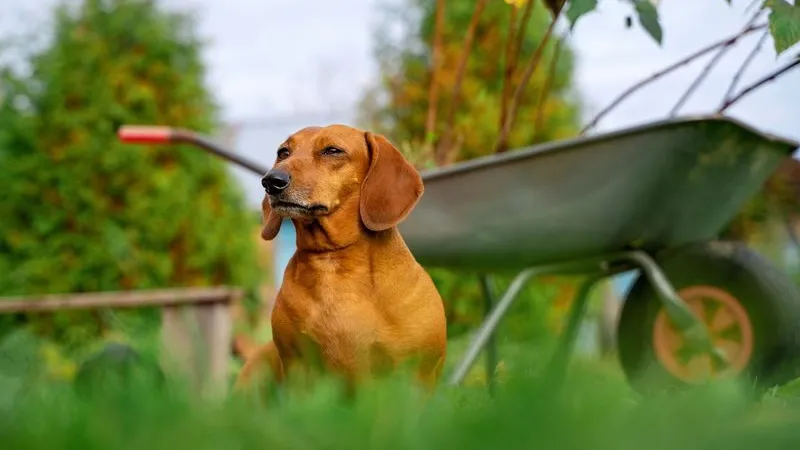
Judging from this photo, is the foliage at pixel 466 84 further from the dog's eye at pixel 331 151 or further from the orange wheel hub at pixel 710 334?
the dog's eye at pixel 331 151

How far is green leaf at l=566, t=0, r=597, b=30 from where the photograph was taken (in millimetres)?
1414

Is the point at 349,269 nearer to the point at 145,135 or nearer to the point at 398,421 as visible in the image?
the point at 398,421

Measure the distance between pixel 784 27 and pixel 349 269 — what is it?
30.0 inches

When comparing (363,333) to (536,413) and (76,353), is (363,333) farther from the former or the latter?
(76,353)

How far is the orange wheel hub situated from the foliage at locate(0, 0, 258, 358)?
339cm

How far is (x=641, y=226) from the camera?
6.75 feet

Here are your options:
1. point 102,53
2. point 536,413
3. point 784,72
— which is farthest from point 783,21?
point 102,53

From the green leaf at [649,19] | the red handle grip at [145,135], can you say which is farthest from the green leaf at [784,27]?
the red handle grip at [145,135]

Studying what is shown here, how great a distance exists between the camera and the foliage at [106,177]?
4762mm


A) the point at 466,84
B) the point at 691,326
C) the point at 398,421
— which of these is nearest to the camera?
the point at 398,421

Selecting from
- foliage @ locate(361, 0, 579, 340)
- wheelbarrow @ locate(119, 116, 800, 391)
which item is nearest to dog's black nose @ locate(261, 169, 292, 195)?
wheelbarrow @ locate(119, 116, 800, 391)

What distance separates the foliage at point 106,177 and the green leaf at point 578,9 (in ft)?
12.3

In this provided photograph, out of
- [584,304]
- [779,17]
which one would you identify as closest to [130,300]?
[584,304]

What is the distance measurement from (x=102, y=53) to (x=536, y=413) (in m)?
4.86
